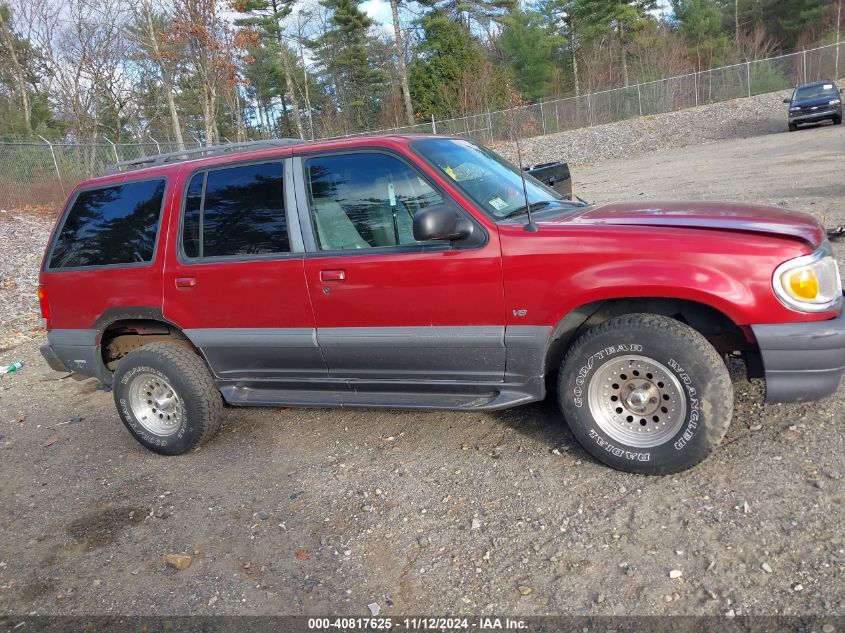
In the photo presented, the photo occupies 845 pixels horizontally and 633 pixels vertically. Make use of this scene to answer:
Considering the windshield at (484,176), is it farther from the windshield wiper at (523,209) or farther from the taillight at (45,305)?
the taillight at (45,305)

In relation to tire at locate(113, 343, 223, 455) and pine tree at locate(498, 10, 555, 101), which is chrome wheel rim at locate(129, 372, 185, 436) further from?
pine tree at locate(498, 10, 555, 101)

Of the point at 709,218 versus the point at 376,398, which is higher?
the point at 709,218

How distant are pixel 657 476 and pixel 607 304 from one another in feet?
3.08

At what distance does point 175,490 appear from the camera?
408 centimetres

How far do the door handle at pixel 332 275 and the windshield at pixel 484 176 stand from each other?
32.7 inches

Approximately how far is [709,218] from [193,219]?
315 cm

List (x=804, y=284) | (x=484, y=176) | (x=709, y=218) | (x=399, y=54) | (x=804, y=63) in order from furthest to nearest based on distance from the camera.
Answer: (x=399, y=54) → (x=804, y=63) → (x=484, y=176) → (x=709, y=218) → (x=804, y=284)

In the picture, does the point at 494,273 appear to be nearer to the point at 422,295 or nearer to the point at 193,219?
the point at 422,295

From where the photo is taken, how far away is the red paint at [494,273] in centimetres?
306

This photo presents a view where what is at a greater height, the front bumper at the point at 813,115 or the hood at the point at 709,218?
the front bumper at the point at 813,115

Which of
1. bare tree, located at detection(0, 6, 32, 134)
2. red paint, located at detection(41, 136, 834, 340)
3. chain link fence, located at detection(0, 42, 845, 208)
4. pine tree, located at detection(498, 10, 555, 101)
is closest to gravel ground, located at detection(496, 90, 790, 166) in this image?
chain link fence, located at detection(0, 42, 845, 208)

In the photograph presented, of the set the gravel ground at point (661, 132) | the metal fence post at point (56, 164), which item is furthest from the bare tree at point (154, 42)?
the gravel ground at point (661, 132)

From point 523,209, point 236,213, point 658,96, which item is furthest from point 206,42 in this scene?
point 658,96

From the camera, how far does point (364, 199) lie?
380cm
